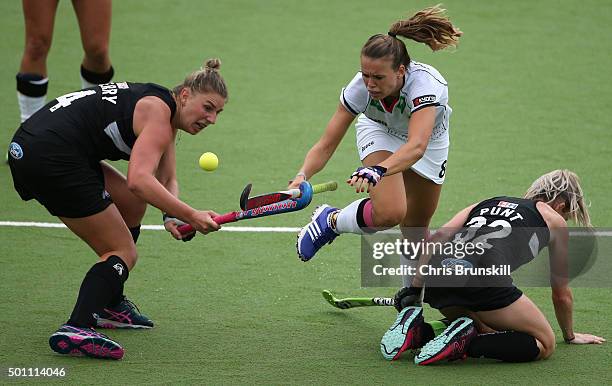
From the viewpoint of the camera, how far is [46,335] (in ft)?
17.7

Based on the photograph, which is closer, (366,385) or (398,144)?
(366,385)

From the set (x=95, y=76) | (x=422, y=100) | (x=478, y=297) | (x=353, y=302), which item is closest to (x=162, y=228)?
(x=95, y=76)

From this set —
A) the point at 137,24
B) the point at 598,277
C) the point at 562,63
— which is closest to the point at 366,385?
the point at 598,277

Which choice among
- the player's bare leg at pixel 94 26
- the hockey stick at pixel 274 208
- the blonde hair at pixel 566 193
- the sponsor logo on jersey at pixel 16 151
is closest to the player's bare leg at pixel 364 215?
the hockey stick at pixel 274 208

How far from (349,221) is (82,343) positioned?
62.0 inches

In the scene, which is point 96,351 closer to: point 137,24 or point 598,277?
point 598,277

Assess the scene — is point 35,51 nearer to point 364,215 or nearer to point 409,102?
point 364,215

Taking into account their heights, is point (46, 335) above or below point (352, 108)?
below

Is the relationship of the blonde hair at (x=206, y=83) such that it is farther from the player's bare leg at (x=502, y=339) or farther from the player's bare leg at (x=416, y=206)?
the player's bare leg at (x=502, y=339)

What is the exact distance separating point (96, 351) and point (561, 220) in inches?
91.2

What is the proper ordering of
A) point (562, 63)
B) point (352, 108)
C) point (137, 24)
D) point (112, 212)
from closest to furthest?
point (112, 212) → point (352, 108) → point (562, 63) → point (137, 24)

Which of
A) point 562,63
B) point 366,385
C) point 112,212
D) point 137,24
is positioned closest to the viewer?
point 366,385

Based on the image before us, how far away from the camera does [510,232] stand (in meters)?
5.18

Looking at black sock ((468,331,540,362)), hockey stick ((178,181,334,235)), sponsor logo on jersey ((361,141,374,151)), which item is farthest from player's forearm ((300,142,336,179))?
black sock ((468,331,540,362))
